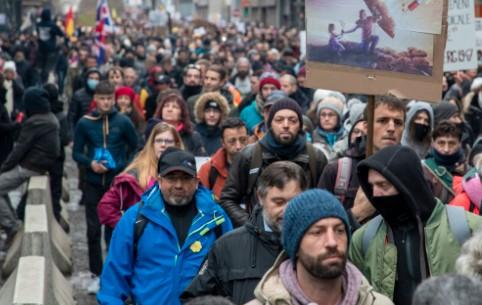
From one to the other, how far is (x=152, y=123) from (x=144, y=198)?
393cm

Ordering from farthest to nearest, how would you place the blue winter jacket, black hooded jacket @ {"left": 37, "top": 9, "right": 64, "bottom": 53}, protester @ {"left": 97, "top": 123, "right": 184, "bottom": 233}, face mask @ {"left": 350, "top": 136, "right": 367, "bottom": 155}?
black hooded jacket @ {"left": 37, "top": 9, "right": 64, "bottom": 53}, protester @ {"left": 97, "top": 123, "right": 184, "bottom": 233}, face mask @ {"left": 350, "top": 136, "right": 367, "bottom": 155}, the blue winter jacket

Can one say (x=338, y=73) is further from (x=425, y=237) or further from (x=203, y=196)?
Answer: (x=425, y=237)

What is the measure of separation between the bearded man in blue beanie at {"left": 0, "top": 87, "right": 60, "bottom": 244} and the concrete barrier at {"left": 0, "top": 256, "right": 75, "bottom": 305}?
2.60 m

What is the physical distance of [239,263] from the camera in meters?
6.04

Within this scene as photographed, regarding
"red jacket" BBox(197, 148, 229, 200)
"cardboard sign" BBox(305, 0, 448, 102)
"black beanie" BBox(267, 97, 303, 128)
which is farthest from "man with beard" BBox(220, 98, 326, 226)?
"cardboard sign" BBox(305, 0, 448, 102)

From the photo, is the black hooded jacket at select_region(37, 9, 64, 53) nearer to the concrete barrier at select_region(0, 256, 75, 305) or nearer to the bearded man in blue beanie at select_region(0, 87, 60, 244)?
the bearded man in blue beanie at select_region(0, 87, 60, 244)

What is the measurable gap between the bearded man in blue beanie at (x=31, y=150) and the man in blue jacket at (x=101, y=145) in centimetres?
69

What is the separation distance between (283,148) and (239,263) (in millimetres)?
2508

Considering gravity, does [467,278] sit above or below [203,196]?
above

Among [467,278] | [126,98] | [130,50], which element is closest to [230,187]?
[467,278]

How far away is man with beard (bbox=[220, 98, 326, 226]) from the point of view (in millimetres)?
8312

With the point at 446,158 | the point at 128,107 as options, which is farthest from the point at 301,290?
the point at 128,107

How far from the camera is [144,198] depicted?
7.40 m

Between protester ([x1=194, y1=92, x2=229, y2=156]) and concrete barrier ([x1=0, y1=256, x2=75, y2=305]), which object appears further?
protester ([x1=194, y1=92, x2=229, y2=156])
